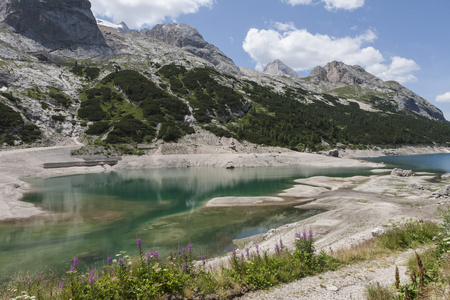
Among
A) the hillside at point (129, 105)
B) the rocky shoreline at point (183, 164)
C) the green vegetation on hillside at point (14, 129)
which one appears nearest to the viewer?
the rocky shoreline at point (183, 164)

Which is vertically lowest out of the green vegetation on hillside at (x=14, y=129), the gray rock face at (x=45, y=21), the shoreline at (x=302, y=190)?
the shoreline at (x=302, y=190)

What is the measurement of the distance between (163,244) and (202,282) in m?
13.1

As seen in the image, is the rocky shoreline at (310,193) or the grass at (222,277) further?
the rocky shoreline at (310,193)

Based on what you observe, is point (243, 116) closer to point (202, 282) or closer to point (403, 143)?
point (403, 143)

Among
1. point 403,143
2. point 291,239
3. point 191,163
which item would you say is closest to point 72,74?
point 191,163

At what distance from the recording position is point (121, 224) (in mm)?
25531

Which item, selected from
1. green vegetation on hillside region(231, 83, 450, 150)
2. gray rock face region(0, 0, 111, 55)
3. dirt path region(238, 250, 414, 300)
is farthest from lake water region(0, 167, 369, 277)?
gray rock face region(0, 0, 111, 55)

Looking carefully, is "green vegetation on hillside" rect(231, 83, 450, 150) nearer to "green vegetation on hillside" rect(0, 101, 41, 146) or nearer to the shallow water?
the shallow water

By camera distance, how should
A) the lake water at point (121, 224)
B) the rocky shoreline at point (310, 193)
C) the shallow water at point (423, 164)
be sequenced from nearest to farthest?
the rocky shoreline at point (310, 193) < the lake water at point (121, 224) < the shallow water at point (423, 164)

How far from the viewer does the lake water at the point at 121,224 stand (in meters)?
18.5

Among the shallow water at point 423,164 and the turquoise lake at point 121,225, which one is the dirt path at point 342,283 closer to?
the turquoise lake at point 121,225

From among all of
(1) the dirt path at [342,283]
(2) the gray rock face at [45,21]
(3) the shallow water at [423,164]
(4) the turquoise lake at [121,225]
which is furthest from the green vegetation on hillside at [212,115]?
(1) the dirt path at [342,283]

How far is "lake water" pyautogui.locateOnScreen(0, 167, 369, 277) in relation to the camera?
1845cm

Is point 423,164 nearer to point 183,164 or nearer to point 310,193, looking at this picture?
point 310,193
